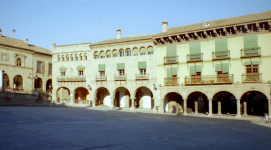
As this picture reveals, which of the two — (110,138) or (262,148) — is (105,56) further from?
(262,148)

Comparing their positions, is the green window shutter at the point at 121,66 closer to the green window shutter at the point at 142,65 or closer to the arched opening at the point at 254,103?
the green window shutter at the point at 142,65

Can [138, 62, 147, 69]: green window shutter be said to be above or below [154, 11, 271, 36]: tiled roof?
below

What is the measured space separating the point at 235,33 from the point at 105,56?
63.7ft

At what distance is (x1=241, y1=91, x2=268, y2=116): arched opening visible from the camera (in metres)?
30.0

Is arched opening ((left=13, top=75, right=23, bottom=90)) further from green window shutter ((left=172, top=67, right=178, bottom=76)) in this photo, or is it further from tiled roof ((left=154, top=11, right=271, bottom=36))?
tiled roof ((left=154, top=11, right=271, bottom=36))

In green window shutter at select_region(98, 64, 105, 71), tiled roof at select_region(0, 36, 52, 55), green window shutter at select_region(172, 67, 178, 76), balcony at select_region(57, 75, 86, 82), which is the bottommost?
balcony at select_region(57, 75, 86, 82)

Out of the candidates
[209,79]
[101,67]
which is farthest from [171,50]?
[101,67]

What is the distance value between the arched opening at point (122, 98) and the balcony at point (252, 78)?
18.0 metres

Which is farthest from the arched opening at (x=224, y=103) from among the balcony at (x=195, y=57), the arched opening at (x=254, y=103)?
the balcony at (x=195, y=57)

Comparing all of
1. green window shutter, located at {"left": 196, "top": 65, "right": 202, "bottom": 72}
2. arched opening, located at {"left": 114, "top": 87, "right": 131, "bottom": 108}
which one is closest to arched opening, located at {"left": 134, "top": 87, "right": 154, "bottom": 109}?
arched opening, located at {"left": 114, "top": 87, "right": 131, "bottom": 108}

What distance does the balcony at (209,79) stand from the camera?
29191mm

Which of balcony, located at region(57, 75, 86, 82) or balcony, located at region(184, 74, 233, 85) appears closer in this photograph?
balcony, located at region(184, 74, 233, 85)

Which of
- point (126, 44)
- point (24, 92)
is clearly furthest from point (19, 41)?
point (126, 44)

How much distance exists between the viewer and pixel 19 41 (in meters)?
48.8
